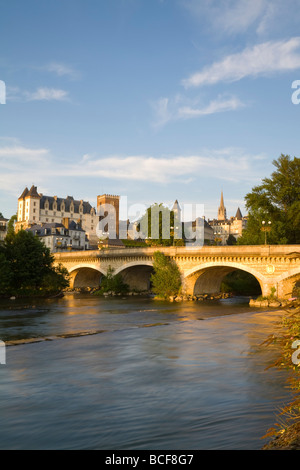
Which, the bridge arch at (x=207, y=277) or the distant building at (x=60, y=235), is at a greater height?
the distant building at (x=60, y=235)

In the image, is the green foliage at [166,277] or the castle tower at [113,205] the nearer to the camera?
→ the green foliage at [166,277]

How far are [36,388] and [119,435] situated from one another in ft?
15.3

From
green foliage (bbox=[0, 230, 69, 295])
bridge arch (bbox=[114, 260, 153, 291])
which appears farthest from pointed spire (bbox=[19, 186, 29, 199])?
green foliage (bbox=[0, 230, 69, 295])

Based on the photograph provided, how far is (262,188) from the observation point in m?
67.9

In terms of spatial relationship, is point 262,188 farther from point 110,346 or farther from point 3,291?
point 110,346

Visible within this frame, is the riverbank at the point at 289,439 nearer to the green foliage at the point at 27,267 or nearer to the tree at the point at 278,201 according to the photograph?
the green foliage at the point at 27,267

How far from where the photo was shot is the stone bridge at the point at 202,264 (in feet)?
155

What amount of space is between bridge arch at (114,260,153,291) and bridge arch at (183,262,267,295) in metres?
9.81

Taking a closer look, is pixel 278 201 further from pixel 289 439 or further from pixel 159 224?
pixel 289 439

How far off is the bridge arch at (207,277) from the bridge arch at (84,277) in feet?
71.0

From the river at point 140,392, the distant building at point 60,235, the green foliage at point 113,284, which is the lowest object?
the green foliage at point 113,284

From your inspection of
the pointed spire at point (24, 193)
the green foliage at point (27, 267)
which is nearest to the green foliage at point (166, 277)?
the green foliage at point (27, 267)
